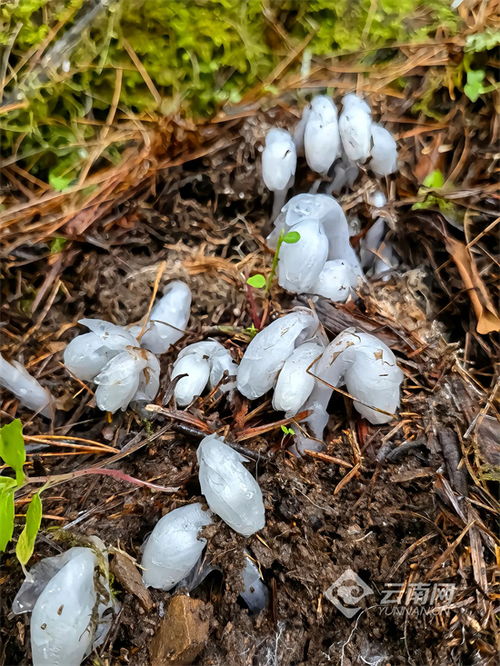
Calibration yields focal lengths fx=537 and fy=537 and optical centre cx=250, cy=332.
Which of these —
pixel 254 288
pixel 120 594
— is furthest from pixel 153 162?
pixel 120 594

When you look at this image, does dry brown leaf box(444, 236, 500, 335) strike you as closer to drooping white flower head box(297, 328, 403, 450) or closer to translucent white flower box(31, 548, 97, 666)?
drooping white flower head box(297, 328, 403, 450)

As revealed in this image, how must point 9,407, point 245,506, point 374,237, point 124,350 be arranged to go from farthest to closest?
1. point 374,237
2. point 9,407
3. point 124,350
4. point 245,506

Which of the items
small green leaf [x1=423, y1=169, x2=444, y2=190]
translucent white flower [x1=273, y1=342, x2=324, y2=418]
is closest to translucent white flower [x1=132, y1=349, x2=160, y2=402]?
translucent white flower [x1=273, y1=342, x2=324, y2=418]

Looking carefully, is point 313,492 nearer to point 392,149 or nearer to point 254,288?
point 254,288

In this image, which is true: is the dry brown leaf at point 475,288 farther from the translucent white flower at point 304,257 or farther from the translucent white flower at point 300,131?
the translucent white flower at point 300,131

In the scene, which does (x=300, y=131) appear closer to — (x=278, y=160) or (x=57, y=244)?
(x=278, y=160)

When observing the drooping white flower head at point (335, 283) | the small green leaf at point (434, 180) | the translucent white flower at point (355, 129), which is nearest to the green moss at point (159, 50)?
the translucent white flower at point (355, 129)

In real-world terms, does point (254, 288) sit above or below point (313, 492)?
above
